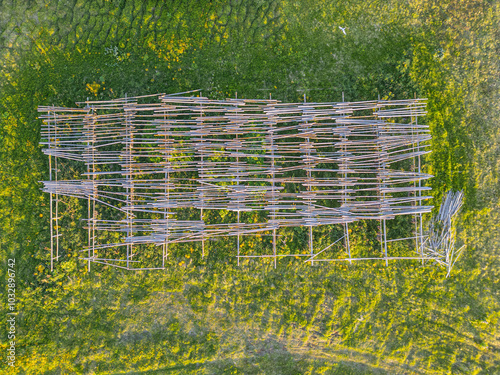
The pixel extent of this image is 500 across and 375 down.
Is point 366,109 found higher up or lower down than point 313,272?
higher up

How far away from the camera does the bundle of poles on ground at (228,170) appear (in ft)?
28.6

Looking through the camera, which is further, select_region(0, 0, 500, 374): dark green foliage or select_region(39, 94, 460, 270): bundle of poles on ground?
select_region(0, 0, 500, 374): dark green foliage

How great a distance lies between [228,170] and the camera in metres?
8.81

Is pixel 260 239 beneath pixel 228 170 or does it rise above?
beneath

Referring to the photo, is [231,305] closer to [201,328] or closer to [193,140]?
[201,328]

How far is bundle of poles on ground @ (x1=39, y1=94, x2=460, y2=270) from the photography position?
8703 mm

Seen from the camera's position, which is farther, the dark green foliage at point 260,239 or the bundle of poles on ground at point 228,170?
the dark green foliage at point 260,239

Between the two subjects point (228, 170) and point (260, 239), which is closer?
point (228, 170)

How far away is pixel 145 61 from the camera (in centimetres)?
922

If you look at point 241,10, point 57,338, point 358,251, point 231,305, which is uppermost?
point 241,10

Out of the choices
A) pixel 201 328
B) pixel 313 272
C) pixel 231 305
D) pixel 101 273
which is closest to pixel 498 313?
pixel 313 272

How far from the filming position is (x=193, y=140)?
8.86 metres

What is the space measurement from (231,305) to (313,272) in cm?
254

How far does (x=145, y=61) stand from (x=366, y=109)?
258 inches
